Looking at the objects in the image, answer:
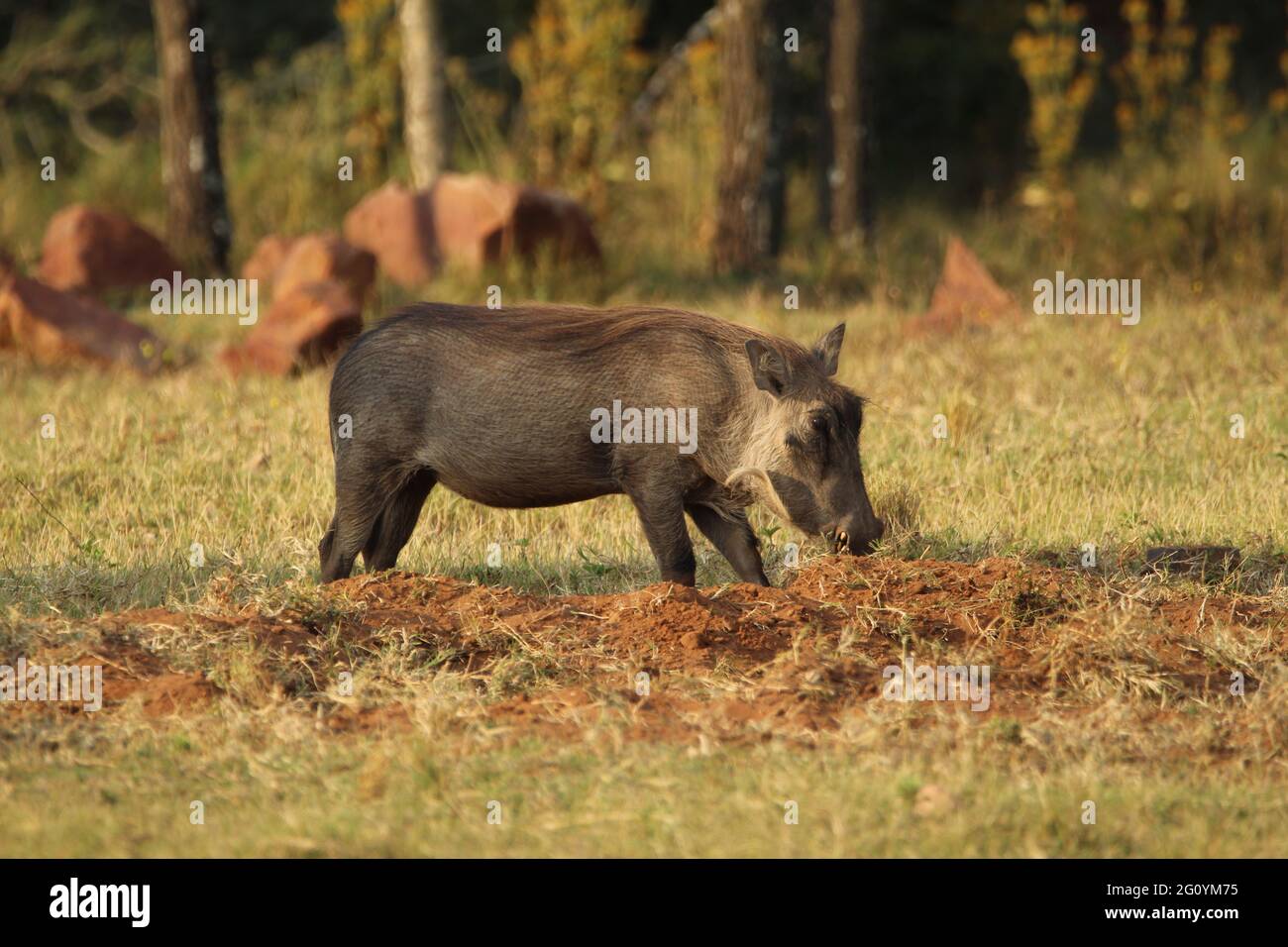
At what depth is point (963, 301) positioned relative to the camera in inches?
444

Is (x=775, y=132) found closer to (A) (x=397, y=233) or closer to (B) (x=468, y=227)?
(B) (x=468, y=227)

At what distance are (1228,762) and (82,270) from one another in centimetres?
1012

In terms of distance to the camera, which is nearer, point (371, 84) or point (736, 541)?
point (736, 541)

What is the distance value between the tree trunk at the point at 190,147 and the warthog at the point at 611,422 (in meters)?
7.24

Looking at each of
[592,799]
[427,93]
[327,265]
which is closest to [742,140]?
[427,93]

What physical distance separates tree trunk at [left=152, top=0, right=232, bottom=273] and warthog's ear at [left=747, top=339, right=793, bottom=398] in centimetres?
803

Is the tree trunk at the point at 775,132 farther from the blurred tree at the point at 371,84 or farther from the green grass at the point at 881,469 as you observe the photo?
the blurred tree at the point at 371,84

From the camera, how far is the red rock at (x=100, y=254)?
1268cm

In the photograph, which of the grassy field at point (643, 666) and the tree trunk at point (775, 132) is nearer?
the grassy field at point (643, 666)

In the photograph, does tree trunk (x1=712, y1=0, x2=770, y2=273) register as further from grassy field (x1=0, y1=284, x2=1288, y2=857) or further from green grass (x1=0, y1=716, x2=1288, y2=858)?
green grass (x1=0, y1=716, x2=1288, y2=858)

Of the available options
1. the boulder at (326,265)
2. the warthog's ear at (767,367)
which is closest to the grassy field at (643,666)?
the warthog's ear at (767,367)

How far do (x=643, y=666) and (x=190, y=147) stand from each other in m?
8.90
